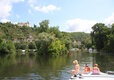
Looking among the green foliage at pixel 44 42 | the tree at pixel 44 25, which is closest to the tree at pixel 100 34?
the tree at pixel 44 25

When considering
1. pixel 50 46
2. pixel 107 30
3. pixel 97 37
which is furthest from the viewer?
pixel 97 37

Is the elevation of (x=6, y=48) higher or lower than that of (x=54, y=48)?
higher

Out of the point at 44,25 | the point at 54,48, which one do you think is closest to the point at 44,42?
the point at 54,48

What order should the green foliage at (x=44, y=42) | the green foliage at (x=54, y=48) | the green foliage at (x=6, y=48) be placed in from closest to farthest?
the green foliage at (x=44, y=42)
the green foliage at (x=54, y=48)
the green foliage at (x=6, y=48)

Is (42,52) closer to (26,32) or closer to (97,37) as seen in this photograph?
(97,37)

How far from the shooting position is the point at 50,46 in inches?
2192

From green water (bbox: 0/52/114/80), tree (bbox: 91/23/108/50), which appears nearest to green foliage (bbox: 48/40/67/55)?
green water (bbox: 0/52/114/80)

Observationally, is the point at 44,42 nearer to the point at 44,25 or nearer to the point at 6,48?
the point at 44,25

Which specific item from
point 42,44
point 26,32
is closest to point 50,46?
point 42,44

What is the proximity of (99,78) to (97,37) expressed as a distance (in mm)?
74448

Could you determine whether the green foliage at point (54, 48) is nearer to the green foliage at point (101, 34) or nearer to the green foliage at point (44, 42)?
the green foliage at point (44, 42)

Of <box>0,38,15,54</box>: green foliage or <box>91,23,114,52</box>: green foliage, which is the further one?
<box>0,38,15,54</box>: green foliage

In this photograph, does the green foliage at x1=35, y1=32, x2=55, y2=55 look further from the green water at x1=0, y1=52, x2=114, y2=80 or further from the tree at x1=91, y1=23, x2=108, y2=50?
the tree at x1=91, y1=23, x2=108, y2=50

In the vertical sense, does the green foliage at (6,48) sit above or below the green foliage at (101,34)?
below
